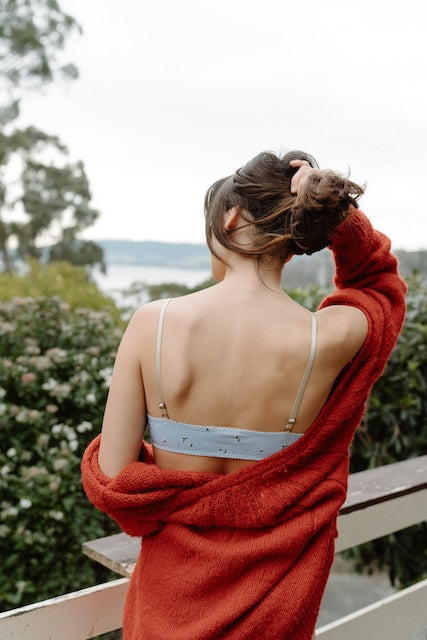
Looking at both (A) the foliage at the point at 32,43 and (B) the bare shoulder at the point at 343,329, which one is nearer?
(B) the bare shoulder at the point at 343,329

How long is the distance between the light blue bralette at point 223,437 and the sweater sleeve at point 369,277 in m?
0.16

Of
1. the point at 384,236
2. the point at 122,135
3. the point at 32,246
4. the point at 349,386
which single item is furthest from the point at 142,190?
the point at 349,386

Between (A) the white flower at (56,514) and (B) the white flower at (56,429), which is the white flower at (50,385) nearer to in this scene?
(B) the white flower at (56,429)

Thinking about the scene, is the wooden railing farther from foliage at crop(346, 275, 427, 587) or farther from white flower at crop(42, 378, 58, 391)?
white flower at crop(42, 378, 58, 391)

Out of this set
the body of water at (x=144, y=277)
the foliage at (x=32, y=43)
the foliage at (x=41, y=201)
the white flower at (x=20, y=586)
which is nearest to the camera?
the white flower at (x=20, y=586)

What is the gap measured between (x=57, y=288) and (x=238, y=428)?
2.63 m

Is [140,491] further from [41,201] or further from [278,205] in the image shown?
[41,201]

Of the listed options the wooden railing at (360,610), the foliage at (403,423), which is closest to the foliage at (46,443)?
the wooden railing at (360,610)

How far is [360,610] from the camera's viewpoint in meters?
1.67

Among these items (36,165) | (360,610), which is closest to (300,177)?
(360,610)

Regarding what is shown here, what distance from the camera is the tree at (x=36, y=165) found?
4.57 meters

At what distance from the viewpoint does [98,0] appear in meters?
3.16

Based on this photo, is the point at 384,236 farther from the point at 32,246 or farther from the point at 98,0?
the point at 32,246

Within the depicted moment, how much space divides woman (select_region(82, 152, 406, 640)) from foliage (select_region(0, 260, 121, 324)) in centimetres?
205
